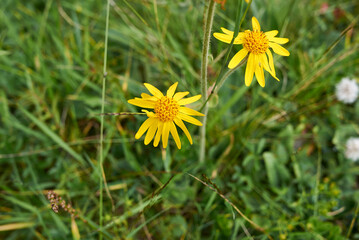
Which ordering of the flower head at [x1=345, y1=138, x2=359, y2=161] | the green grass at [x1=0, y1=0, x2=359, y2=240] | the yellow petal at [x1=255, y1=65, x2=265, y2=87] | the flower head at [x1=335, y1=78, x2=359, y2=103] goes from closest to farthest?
the yellow petal at [x1=255, y1=65, x2=265, y2=87]
the green grass at [x1=0, y1=0, x2=359, y2=240]
the flower head at [x1=345, y1=138, x2=359, y2=161]
the flower head at [x1=335, y1=78, x2=359, y2=103]

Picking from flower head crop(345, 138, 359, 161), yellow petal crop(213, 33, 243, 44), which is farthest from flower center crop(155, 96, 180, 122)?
flower head crop(345, 138, 359, 161)

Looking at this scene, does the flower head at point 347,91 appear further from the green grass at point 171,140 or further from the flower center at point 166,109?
the flower center at point 166,109

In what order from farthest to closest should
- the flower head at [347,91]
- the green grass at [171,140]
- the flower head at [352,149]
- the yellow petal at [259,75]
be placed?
1. the flower head at [347,91]
2. the flower head at [352,149]
3. the green grass at [171,140]
4. the yellow petal at [259,75]

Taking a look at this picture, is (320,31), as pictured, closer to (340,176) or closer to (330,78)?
(330,78)

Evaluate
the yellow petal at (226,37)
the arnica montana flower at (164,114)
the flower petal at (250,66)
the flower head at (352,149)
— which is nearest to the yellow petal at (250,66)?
the flower petal at (250,66)

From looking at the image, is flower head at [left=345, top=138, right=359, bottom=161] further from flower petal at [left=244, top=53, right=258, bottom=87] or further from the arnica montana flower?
the arnica montana flower

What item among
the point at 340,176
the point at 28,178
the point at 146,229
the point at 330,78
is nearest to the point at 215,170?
the point at 146,229

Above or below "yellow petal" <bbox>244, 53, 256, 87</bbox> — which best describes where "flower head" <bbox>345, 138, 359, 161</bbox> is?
below
